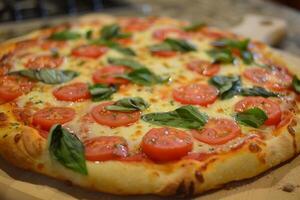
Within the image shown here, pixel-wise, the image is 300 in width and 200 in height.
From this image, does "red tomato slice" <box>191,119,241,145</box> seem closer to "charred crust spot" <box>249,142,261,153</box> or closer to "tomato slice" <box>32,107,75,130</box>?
"charred crust spot" <box>249,142,261,153</box>

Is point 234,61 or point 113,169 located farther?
point 234,61

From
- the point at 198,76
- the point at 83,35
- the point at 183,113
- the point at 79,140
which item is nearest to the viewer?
the point at 79,140

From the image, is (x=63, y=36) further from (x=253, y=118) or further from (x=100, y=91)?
(x=253, y=118)

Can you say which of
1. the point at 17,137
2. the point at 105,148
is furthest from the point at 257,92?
the point at 17,137

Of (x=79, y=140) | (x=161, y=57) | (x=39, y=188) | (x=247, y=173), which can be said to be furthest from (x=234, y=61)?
(x=39, y=188)

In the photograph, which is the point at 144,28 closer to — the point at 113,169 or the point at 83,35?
the point at 83,35

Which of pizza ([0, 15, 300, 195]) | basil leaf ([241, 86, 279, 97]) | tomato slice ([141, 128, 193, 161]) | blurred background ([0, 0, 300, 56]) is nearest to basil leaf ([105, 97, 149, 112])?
pizza ([0, 15, 300, 195])
